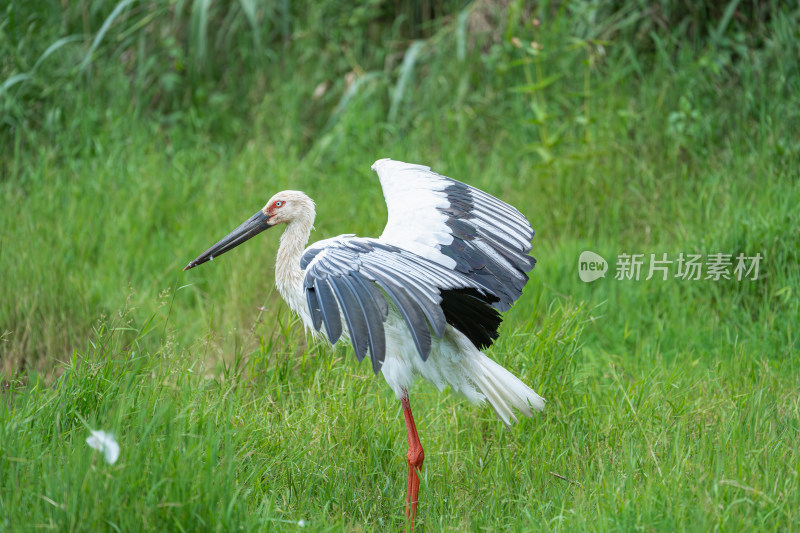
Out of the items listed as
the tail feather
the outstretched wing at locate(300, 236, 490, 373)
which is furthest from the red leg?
the outstretched wing at locate(300, 236, 490, 373)

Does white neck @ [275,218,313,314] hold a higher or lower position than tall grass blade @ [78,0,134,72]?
Result: lower

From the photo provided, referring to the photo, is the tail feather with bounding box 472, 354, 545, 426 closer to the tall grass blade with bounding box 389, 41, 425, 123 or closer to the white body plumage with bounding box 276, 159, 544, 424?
the white body plumage with bounding box 276, 159, 544, 424

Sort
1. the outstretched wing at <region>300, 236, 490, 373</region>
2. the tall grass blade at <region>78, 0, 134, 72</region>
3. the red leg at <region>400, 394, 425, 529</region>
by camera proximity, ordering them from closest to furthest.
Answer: the outstretched wing at <region>300, 236, 490, 373</region>
the red leg at <region>400, 394, 425, 529</region>
the tall grass blade at <region>78, 0, 134, 72</region>

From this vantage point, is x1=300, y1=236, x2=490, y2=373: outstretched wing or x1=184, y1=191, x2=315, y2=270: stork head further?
x1=184, y1=191, x2=315, y2=270: stork head

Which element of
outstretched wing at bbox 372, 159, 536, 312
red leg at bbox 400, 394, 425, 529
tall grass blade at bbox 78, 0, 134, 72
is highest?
tall grass blade at bbox 78, 0, 134, 72

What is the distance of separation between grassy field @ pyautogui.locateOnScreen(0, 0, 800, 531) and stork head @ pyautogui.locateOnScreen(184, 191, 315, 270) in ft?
1.06

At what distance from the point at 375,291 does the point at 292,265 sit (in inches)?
31.7

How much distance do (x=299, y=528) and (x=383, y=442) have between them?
2.61ft

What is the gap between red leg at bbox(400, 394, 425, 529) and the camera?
307cm

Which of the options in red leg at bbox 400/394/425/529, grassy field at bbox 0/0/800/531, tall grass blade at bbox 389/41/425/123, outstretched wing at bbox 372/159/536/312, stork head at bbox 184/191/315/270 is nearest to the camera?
grassy field at bbox 0/0/800/531

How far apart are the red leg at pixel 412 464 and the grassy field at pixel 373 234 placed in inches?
2.7

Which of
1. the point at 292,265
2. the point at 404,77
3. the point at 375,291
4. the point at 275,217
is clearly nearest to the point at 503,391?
the point at 375,291

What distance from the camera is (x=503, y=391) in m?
3.14

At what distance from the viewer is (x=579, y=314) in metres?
3.85
